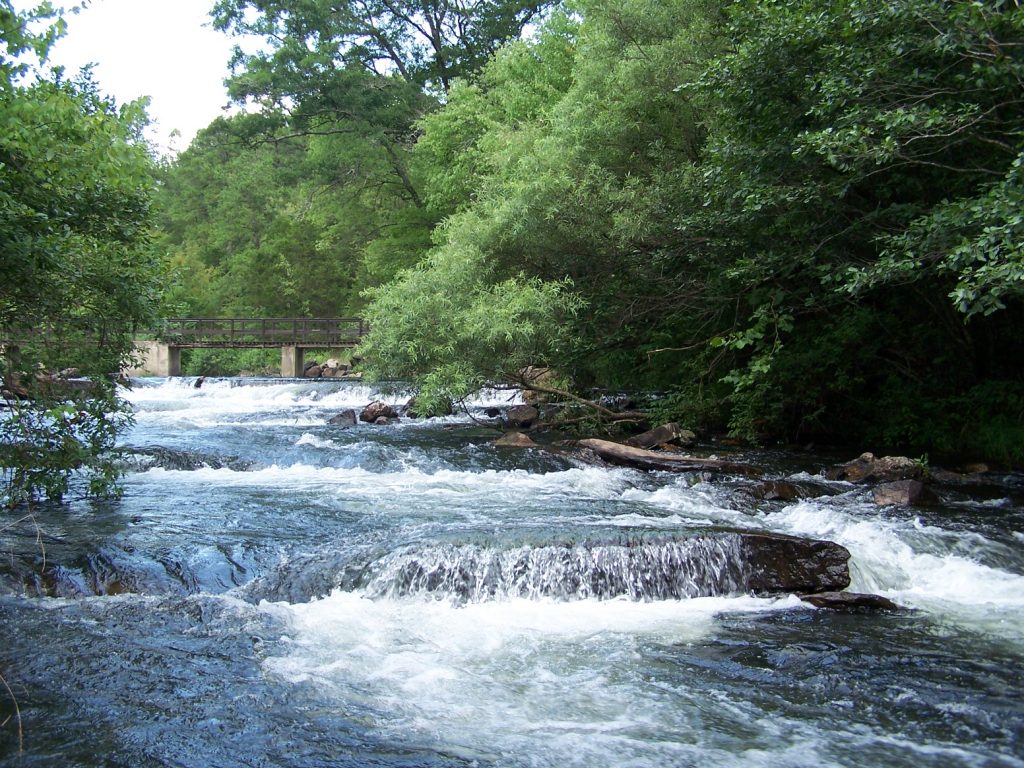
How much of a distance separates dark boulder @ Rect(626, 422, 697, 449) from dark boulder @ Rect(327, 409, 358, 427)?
21.1 feet

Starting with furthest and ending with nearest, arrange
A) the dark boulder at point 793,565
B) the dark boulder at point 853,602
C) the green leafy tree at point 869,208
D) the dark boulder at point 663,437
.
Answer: the dark boulder at point 663,437 < the green leafy tree at point 869,208 < the dark boulder at point 793,565 < the dark boulder at point 853,602

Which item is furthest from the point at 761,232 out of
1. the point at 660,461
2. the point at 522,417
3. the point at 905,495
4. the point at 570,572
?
the point at 522,417

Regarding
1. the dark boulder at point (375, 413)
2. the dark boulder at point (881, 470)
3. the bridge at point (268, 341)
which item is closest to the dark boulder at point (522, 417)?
the dark boulder at point (375, 413)

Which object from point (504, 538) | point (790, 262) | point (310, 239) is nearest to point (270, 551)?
point (504, 538)

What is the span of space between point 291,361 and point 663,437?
78.3 ft

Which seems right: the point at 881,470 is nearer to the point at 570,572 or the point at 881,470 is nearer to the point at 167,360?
the point at 570,572

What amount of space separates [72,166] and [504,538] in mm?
4626

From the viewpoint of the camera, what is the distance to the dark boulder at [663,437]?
13.8 m

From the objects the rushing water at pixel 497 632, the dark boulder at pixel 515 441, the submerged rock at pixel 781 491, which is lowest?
the rushing water at pixel 497 632

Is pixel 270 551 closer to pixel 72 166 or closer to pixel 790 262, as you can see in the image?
pixel 72 166

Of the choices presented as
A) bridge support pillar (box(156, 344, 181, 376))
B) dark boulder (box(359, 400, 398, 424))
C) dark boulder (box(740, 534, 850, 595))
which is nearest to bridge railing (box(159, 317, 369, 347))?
bridge support pillar (box(156, 344, 181, 376))

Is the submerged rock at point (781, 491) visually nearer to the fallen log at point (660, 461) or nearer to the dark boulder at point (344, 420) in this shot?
the fallen log at point (660, 461)

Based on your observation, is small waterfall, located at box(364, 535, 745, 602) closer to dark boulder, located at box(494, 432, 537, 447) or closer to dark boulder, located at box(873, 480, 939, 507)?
dark boulder, located at box(873, 480, 939, 507)

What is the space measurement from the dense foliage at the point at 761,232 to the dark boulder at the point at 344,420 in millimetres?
3301
